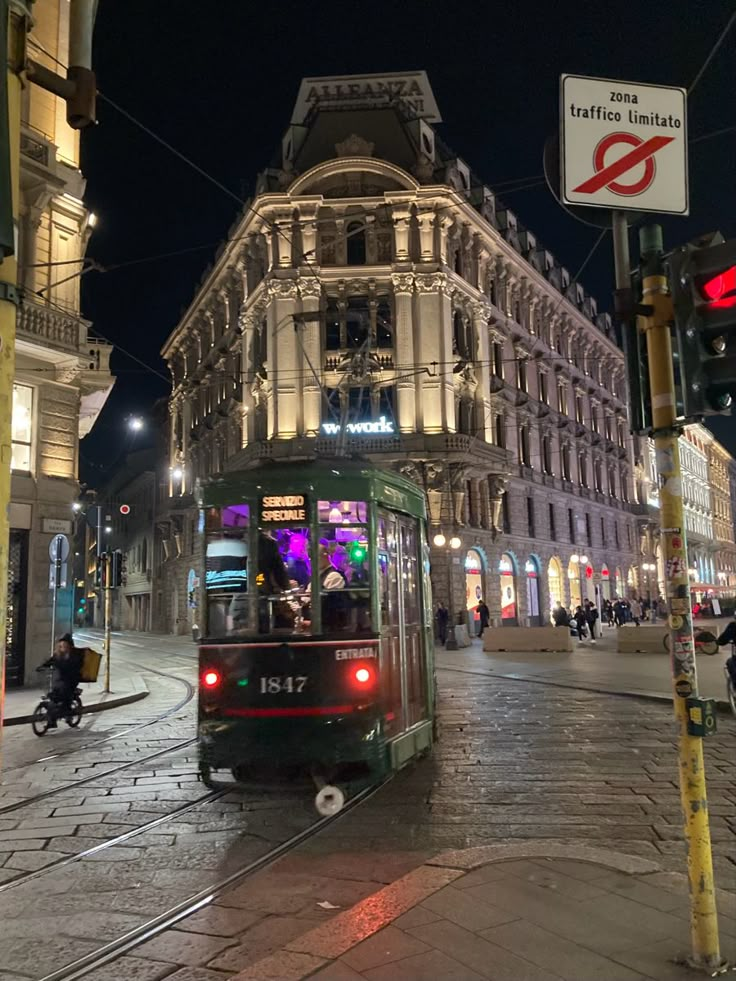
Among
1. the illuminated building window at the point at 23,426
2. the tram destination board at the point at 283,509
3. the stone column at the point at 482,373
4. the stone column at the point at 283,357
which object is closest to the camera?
the tram destination board at the point at 283,509

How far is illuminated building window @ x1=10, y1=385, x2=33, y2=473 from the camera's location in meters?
19.5

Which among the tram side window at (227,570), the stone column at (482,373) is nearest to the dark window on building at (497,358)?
the stone column at (482,373)

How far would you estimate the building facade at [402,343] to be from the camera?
1330 inches

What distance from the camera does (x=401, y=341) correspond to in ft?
114

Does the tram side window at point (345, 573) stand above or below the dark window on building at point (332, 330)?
below

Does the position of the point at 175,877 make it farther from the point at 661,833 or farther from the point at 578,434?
the point at 578,434

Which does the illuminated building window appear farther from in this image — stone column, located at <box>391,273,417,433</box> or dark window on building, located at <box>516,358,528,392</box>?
dark window on building, located at <box>516,358,528,392</box>

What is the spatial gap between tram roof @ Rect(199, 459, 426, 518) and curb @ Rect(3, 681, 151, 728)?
8.07m

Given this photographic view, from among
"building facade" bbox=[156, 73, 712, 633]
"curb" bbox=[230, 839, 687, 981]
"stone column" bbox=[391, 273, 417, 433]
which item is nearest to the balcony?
"building facade" bbox=[156, 73, 712, 633]

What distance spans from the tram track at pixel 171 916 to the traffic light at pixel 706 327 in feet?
13.0

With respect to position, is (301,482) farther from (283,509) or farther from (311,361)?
(311,361)

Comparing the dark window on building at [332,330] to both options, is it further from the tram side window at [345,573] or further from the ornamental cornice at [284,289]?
the tram side window at [345,573]

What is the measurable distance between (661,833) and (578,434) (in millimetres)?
45147

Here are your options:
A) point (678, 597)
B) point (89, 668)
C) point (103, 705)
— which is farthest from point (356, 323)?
point (678, 597)
